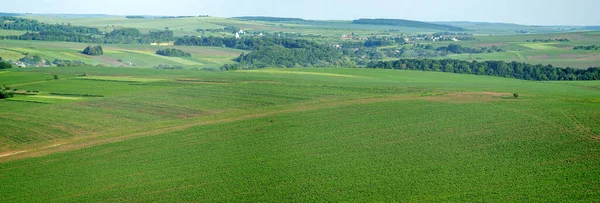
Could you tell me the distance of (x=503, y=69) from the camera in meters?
93.5

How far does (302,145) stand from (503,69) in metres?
62.0

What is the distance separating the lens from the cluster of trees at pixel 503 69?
85750 mm

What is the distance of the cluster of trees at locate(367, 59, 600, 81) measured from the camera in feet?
281

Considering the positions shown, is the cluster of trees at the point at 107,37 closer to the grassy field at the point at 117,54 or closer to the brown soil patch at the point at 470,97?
the grassy field at the point at 117,54

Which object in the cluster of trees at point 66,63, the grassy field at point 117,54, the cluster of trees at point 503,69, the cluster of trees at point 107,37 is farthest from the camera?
the cluster of trees at point 107,37

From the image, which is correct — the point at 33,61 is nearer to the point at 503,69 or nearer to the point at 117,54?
the point at 117,54

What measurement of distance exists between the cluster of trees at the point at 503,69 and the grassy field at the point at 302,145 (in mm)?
21911

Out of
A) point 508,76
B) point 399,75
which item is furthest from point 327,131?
point 508,76

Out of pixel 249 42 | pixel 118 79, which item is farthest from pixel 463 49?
pixel 118 79

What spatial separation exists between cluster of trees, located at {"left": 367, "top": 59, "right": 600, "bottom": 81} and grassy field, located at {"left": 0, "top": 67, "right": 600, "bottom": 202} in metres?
21.9

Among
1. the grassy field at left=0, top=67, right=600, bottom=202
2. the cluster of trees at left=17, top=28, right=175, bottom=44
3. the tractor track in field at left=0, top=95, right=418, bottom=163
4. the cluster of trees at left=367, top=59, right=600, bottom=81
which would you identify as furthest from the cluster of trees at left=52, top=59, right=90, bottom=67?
the tractor track in field at left=0, top=95, right=418, bottom=163

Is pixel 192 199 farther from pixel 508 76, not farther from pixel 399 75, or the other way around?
pixel 508 76

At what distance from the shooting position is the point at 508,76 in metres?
92.1

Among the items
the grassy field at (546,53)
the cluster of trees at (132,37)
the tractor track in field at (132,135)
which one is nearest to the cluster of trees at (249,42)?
the cluster of trees at (132,37)
